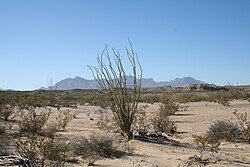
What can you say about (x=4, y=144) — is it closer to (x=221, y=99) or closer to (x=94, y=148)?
(x=94, y=148)

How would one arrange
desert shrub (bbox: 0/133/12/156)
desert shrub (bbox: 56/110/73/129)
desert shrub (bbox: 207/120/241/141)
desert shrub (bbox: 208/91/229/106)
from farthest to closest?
1. desert shrub (bbox: 208/91/229/106)
2. desert shrub (bbox: 56/110/73/129)
3. desert shrub (bbox: 207/120/241/141)
4. desert shrub (bbox: 0/133/12/156)

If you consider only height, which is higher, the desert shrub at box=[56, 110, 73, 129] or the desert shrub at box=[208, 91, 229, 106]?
the desert shrub at box=[208, 91, 229, 106]

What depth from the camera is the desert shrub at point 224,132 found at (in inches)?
467

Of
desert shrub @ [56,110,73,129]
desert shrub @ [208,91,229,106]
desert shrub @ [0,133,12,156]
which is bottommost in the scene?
desert shrub @ [0,133,12,156]

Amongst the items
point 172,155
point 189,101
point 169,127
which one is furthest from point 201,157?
point 189,101

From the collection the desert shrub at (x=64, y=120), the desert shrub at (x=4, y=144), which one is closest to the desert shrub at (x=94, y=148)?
the desert shrub at (x=4, y=144)

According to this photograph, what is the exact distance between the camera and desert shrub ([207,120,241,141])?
11.9m

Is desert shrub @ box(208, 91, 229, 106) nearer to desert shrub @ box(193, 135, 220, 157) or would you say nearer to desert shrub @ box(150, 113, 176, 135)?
desert shrub @ box(150, 113, 176, 135)

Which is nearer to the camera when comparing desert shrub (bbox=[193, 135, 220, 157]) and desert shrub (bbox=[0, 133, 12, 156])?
desert shrub (bbox=[0, 133, 12, 156])

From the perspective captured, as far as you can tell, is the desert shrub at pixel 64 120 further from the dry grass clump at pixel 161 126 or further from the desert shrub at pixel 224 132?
the desert shrub at pixel 224 132

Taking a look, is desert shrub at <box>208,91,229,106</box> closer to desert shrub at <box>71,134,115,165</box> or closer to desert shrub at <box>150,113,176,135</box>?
desert shrub at <box>150,113,176,135</box>

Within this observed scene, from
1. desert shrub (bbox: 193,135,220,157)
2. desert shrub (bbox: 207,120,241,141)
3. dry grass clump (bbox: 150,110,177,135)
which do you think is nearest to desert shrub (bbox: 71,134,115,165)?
desert shrub (bbox: 193,135,220,157)

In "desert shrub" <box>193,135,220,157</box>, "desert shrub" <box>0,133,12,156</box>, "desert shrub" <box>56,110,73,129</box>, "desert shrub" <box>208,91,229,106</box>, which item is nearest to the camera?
"desert shrub" <box>0,133,12,156</box>

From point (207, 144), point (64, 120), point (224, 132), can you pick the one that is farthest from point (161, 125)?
point (207, 144)
